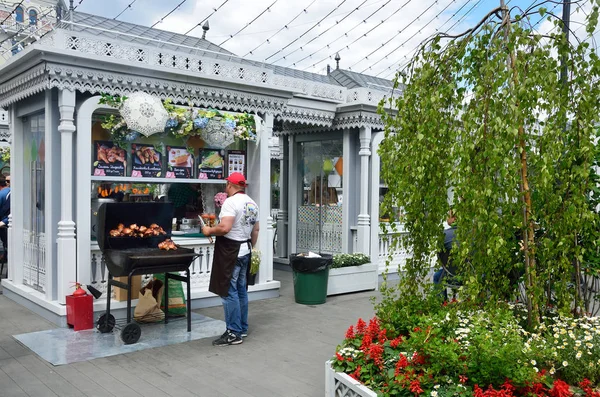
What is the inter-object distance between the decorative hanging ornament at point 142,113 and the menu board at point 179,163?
756 millimetres

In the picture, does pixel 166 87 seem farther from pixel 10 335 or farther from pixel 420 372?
pixel 420 372

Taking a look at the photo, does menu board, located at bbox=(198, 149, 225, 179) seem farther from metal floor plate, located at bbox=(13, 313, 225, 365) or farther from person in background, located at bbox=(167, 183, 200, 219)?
metal floor plate, located at bbox=(13, 313, 225, 365)

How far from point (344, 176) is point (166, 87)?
14.7 ft

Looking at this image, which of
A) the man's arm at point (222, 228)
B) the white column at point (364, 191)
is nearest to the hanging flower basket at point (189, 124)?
the man's arm at point (222, 228)

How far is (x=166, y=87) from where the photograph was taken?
806 centimetres

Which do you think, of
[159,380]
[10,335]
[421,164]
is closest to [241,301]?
[159,380]

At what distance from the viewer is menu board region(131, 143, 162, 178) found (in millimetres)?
8078

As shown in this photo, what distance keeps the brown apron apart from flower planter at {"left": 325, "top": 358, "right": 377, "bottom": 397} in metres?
2.25

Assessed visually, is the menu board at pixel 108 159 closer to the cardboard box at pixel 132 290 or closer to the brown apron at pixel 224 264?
the cardboard box at pixel 132 290

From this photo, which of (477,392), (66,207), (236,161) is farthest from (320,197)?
(477,392)

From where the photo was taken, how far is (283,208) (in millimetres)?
12969

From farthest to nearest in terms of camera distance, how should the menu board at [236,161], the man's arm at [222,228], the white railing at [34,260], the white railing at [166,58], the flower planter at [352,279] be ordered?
1. the flower planter at [352,279]
2. the menu board at [236,161]
3. the white railing at [34,260]
4. the white railing at [166,58]
5. the man's arm at [222,228]

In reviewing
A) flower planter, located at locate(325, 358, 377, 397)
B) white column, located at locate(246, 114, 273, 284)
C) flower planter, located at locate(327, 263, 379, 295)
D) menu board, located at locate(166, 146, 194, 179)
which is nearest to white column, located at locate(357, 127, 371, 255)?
flower planter, located at locate(327, 263, 379, 295)

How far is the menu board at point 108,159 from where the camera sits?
7.76 meters
